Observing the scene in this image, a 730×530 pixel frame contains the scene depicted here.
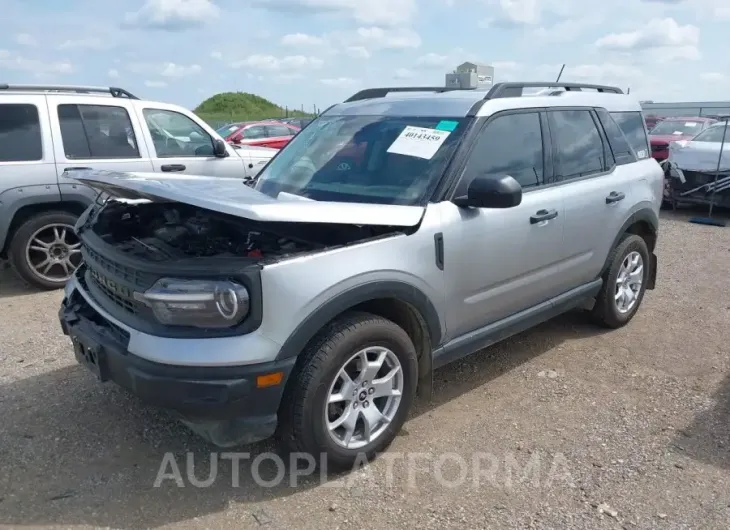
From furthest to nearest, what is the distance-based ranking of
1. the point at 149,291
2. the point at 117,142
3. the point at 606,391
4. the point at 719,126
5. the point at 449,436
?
the point at 719,126, the point at 117,142, the point at 606,391, the point at 449,436, the point at 149,291

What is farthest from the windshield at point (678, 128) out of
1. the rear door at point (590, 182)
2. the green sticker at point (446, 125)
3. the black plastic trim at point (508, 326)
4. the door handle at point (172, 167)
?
the green sticker at point (446, 125)

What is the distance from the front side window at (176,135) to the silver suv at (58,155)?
0.01 meters

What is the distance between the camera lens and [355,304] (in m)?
3.15

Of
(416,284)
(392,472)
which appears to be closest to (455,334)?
(416,284)

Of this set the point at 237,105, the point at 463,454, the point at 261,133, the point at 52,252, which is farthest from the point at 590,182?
the point at 237,105

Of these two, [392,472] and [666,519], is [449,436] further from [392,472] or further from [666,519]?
[666,519]

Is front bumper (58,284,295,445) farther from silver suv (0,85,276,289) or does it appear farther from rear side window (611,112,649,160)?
rear side window (611,112,649,160)

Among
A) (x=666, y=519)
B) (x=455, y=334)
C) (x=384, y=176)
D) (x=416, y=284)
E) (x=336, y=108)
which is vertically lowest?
(x=666, y=519)

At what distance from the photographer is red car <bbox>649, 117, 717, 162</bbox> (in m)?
14.2

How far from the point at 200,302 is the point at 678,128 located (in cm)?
1526

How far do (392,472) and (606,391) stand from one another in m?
1.73

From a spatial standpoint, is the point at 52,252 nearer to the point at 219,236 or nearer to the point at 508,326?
the point at 219,236

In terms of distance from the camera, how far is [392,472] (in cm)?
332

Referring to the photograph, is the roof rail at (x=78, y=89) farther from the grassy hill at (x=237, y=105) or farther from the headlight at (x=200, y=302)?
the grassy hill at (x=237, y=105)
